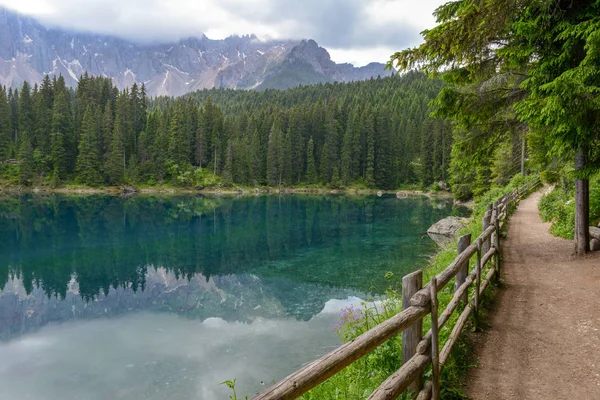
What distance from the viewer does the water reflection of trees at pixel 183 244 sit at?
21.3m

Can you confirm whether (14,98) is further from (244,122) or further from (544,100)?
(544,100)

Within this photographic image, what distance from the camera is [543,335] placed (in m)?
7.37

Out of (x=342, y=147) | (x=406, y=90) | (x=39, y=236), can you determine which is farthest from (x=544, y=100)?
(x=406, y=90)

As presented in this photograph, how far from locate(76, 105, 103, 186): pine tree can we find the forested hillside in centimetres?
21

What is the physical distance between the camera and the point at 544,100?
383 inches

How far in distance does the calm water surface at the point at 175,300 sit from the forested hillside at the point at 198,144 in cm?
5027

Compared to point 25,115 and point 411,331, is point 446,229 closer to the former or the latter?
point 411,331

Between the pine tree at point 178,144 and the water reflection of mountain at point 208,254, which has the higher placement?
the pine tree at point 178,144

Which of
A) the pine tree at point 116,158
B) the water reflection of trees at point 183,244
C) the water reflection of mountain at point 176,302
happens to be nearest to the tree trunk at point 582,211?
the water reflection of trees at point 183,244

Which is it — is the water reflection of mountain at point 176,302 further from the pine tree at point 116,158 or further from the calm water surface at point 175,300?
the pine tree at point 116,158

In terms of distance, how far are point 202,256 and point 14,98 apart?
102508 mm

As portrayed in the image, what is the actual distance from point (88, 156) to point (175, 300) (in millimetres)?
74943

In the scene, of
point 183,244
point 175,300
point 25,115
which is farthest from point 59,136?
point 175,300

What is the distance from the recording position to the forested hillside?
83500mm
